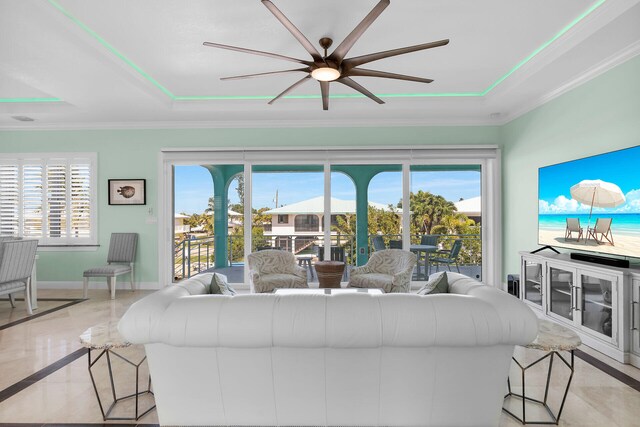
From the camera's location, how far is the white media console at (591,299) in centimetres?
271

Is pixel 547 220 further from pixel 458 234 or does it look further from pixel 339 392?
pixel 339 392

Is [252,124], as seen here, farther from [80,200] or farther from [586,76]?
[586,76]

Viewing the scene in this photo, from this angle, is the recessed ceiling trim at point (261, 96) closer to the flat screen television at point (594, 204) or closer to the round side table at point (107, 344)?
the flat screen television at point (594, 204)

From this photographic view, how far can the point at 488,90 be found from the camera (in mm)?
4590

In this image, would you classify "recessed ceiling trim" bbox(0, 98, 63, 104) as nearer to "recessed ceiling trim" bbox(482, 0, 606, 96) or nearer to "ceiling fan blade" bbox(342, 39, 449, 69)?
"ceiling fan blade" bbox(342, 39, 449, 69)

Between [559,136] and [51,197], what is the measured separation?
725 cm

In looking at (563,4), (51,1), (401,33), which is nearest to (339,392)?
(401,33)

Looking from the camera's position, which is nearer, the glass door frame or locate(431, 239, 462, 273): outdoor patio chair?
the glass door frame

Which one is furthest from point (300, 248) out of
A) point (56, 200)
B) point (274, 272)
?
point (56, 200)

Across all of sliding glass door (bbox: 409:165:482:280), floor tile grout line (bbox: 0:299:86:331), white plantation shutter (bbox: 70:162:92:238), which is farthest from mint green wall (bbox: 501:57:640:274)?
white plantation shutter (bbox: 70:162:92:238)

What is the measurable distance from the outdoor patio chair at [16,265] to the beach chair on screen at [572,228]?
6.04 metres

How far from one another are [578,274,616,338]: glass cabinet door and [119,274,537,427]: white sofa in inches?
73.7

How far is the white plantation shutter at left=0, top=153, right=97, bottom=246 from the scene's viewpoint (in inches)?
218

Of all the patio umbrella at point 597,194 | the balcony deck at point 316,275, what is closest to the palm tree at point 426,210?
the balcony deck at point 316,275
